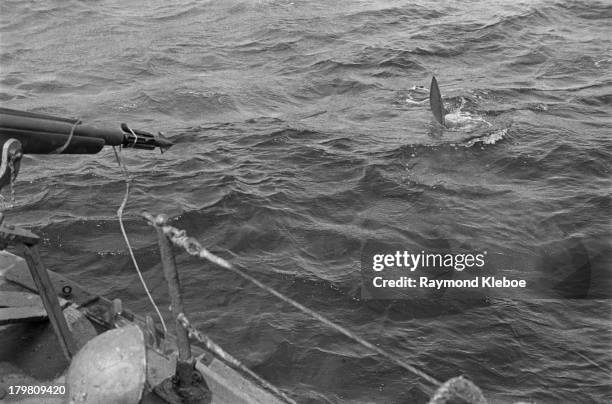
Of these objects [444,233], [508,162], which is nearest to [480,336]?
[444,233]

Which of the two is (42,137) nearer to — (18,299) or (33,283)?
(18,299)

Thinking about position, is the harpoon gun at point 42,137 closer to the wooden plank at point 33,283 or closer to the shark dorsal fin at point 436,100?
the wooden plank at point 33,283

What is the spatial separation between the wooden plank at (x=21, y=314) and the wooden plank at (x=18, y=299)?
141 millimetres

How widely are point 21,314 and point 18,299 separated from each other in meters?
0.44

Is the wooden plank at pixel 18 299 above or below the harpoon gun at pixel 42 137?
below

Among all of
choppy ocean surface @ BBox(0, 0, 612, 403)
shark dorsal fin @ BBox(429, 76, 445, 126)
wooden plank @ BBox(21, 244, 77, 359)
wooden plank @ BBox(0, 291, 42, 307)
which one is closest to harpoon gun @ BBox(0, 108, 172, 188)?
wooden plank @ BBox(21, 244, 77, 359)

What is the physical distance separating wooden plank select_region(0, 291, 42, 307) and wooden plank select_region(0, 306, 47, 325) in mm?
141

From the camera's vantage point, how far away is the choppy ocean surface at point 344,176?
7.75 metres

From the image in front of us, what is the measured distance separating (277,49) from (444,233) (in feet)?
37.8

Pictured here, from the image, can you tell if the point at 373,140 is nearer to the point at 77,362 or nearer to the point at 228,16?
the point at 77,362
